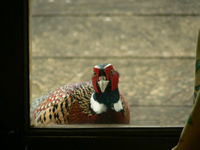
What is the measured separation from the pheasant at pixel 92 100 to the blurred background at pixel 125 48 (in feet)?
0.12

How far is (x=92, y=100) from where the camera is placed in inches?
38.8

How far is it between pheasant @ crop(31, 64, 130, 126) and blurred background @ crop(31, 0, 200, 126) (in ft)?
0.12

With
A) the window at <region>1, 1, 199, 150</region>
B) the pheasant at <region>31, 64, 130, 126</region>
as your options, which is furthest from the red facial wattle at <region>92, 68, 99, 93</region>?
the window at <region>1, 1, 199, 150</region>

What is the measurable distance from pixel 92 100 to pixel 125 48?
25 cm

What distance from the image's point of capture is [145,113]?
88 centimetres

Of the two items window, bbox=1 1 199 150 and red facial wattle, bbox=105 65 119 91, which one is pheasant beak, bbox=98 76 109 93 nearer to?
Result: red facial wattle, bbox=105 65 119 91

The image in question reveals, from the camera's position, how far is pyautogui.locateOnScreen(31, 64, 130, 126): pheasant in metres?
0.93

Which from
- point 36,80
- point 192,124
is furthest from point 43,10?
point 192,124
